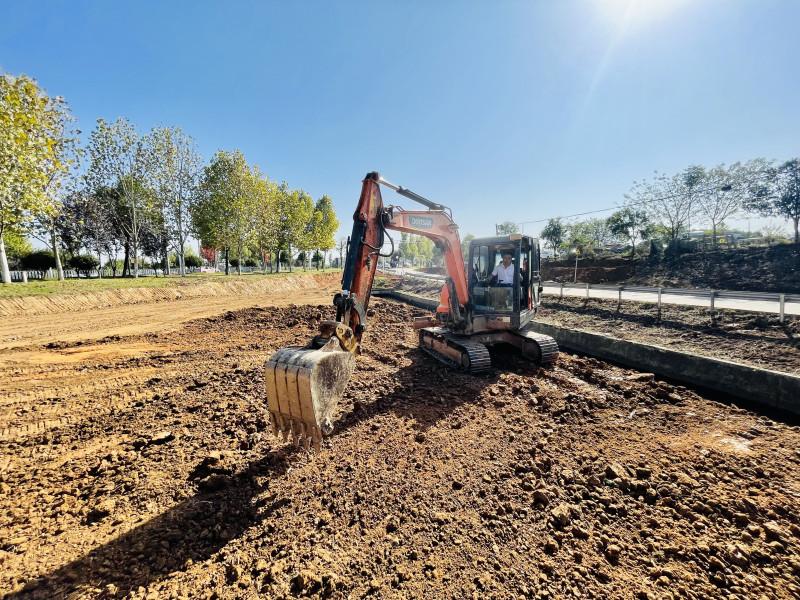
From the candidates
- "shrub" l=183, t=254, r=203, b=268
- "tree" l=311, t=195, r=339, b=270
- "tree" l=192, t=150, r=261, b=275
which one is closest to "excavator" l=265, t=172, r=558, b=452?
"tree" l=192, t=150, r=261, b=275

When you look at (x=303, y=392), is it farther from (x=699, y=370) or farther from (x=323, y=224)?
(x=323, y=224)

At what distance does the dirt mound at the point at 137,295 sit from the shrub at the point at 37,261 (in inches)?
718

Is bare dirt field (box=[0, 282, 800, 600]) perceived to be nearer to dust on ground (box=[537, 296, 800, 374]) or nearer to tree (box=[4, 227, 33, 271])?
dust on ground (box=[537, 296, 800, 374])

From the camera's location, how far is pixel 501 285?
23.8ft

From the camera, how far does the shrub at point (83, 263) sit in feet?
103

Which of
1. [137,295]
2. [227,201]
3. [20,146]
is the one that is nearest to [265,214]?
[227,201]

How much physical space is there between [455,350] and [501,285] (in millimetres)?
1725

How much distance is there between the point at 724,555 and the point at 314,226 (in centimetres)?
5100

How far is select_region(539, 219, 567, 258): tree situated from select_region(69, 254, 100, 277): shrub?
54.8 meters

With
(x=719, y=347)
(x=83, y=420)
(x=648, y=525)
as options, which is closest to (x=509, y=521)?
(x=648, y=525)

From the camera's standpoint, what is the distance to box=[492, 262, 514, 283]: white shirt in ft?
23.5

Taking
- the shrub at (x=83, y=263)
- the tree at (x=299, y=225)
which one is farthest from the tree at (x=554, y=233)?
the shrub at (x=83, y=263)

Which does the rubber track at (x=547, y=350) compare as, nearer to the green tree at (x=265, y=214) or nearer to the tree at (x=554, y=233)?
the green tree at (x=265, y=214)

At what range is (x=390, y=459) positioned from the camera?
12.5 feet
